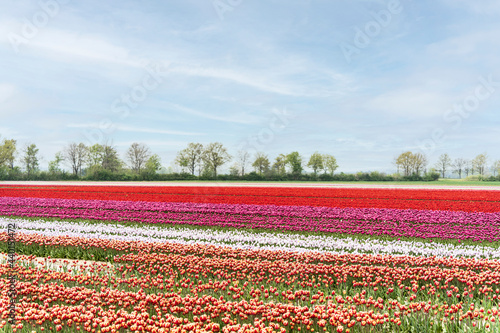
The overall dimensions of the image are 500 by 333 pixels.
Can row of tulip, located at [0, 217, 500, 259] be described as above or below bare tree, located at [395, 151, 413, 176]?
below

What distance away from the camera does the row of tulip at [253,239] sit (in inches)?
457

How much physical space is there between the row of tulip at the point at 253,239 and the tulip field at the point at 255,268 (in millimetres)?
77

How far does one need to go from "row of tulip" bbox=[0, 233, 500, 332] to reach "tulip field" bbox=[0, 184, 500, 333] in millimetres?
30

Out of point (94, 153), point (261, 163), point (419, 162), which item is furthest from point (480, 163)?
point (94, 153)

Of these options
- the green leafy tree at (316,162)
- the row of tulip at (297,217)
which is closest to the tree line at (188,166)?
the green leafy tree at (316,162)

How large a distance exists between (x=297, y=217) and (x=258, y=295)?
36.9 feet

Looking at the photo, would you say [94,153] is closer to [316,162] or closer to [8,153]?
[8,153]

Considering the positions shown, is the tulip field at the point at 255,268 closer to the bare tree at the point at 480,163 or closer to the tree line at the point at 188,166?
the tree line at the point at 188,166

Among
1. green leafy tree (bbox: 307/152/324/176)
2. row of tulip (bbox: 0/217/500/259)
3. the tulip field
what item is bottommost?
row of tulip (bbox: 0/217/500/259)

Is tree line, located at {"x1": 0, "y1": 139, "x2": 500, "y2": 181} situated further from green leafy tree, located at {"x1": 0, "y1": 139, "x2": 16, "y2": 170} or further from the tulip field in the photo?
the tulip field

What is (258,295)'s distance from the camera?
626 cm

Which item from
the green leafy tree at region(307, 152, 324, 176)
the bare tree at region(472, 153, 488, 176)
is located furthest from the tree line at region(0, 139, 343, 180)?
the bare tree at region(472, 153, 488, 176)

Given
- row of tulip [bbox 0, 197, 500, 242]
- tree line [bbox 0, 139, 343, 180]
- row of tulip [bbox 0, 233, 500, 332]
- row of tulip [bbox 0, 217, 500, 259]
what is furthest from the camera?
tree line [bbox 0, 139, 343, 180]

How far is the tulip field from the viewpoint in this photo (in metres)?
5.24
